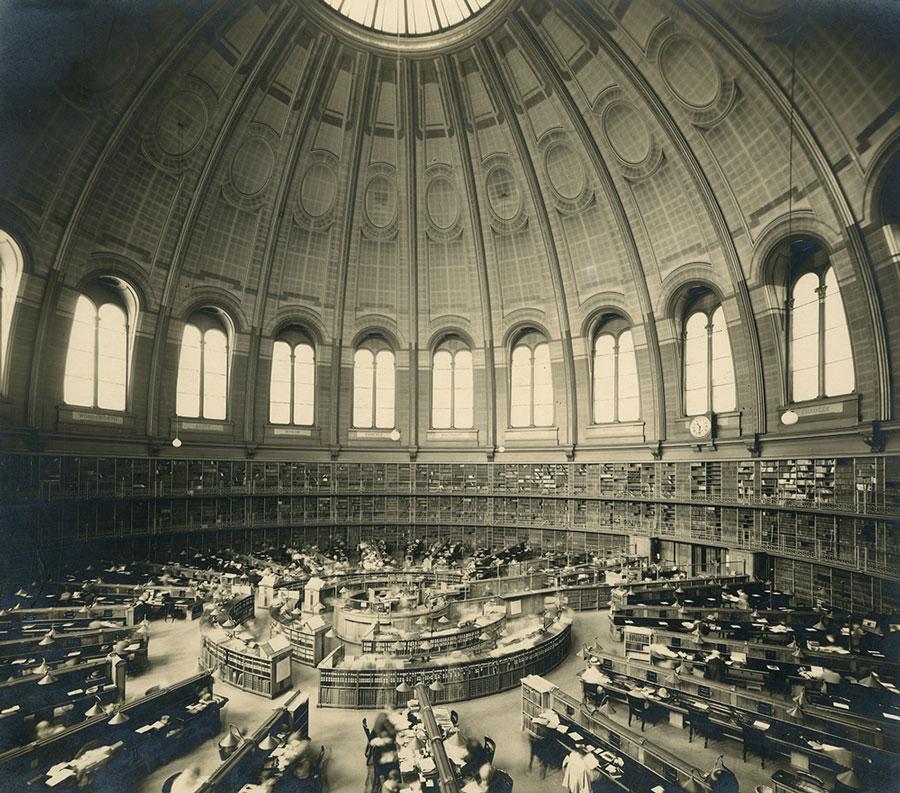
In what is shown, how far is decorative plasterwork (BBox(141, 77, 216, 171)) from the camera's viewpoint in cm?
→ 2223

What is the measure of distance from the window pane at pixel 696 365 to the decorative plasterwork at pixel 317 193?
17504mm

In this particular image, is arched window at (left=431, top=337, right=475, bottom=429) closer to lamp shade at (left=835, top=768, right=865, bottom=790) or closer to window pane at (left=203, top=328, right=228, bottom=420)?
window pane at (left=203, top=328, right=228, bottom=420)

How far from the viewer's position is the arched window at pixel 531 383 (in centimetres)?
2872

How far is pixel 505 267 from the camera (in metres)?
28.8

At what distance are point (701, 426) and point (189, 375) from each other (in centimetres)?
2210

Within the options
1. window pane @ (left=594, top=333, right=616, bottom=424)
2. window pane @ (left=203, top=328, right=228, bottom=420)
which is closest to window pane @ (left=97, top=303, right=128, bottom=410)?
window pane @ (left=203, top=328, right=228, bottom=420)

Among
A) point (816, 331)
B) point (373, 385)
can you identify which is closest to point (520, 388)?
point (373, 385)

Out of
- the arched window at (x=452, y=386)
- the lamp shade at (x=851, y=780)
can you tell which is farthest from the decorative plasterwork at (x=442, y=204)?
the lamp shade at (x=851, y=780)

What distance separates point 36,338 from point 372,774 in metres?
19.4

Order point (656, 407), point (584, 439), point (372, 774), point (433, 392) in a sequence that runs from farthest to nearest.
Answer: point (433, 392)
point (584, 439)
point (656, 407)
point (372, 774)

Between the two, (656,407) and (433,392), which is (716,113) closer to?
(656,407)

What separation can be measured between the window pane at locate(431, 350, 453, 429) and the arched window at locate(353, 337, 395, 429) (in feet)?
7.14

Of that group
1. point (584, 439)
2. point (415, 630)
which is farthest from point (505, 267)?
point (415, 630)

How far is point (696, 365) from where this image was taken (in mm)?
24375
